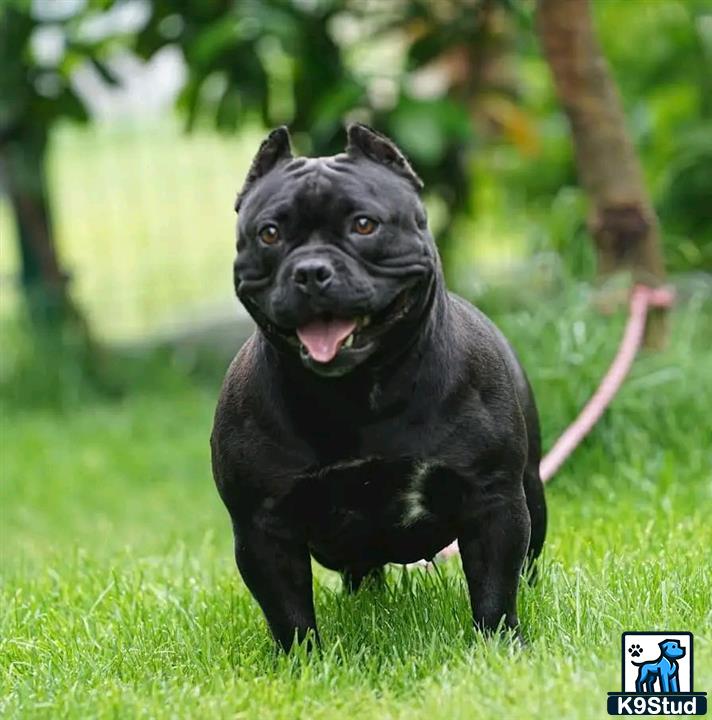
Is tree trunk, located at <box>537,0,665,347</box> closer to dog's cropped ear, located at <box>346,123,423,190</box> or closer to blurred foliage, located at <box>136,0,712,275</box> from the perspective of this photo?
blurred foliage, located at <box>136,0,712,275</box>

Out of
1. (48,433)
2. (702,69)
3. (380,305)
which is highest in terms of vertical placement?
(702,69)

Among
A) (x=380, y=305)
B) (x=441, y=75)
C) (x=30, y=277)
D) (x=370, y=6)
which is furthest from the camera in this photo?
(x=441, y=75)

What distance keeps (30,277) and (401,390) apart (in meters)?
6.00

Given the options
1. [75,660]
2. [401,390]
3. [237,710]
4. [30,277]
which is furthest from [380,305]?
[30,277]

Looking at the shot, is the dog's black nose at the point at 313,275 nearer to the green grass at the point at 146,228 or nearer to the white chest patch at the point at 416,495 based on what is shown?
the white chest patch at the point at 416,495

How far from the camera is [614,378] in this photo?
5.54 meters

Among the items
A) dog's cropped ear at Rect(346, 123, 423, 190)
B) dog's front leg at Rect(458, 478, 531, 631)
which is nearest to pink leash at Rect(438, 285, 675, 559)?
dog's front leg at Rect(458, 478, 531, 631)

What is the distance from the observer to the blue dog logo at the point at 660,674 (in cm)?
299

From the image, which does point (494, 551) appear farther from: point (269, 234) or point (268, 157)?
point (268, 157)

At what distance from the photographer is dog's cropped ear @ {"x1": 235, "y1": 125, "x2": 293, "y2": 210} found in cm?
325

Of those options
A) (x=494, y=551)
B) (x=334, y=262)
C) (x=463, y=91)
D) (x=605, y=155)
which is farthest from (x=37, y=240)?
(x=334, y=262)

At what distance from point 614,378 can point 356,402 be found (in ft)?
8.30

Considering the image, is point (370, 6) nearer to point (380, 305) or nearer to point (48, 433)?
point (48, 433)

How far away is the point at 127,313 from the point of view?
383 inches
